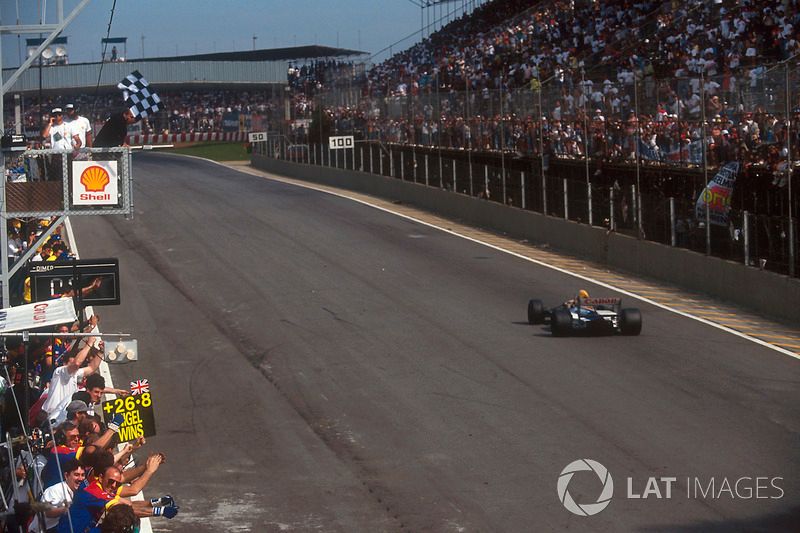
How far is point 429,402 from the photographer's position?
15.1 metres

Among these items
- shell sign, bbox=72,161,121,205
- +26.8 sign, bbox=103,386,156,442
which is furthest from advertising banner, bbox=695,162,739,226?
+26.8 sign, bbox=103,386,156,442

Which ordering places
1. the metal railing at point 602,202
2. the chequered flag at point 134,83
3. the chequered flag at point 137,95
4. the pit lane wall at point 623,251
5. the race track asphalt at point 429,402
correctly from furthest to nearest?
1. the chequered flag at point 134,83
2. the chequered flag at point 137,95
3. the metal railing at point 602,202
4. the pit lane wall at point 623,251
5. the race track asphalt at point 429,402

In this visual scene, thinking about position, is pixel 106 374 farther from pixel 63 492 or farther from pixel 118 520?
pixel 118 520

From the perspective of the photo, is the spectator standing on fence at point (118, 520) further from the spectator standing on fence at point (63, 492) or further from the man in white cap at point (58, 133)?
the man in white cap at point (58, 133)

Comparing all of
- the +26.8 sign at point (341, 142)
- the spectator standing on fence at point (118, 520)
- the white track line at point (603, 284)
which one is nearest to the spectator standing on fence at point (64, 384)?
the spectator standing on fence at point (118, 520)

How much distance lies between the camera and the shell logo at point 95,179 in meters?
14.4

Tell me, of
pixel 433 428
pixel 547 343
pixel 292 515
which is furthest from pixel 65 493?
pixel 547 343

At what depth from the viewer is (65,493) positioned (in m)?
9.00

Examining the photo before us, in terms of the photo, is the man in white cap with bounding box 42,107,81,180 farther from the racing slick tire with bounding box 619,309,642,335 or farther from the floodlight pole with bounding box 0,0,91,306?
the racing slick tire with bounding box 619,309,642,335

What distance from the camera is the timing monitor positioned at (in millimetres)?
13453

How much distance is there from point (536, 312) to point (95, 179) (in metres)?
8.31

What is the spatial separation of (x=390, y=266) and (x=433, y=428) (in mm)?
12612

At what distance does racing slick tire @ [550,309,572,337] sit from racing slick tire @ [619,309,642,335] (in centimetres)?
83

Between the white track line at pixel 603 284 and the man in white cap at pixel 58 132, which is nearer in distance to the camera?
the man in white cap at pixel 58 132
